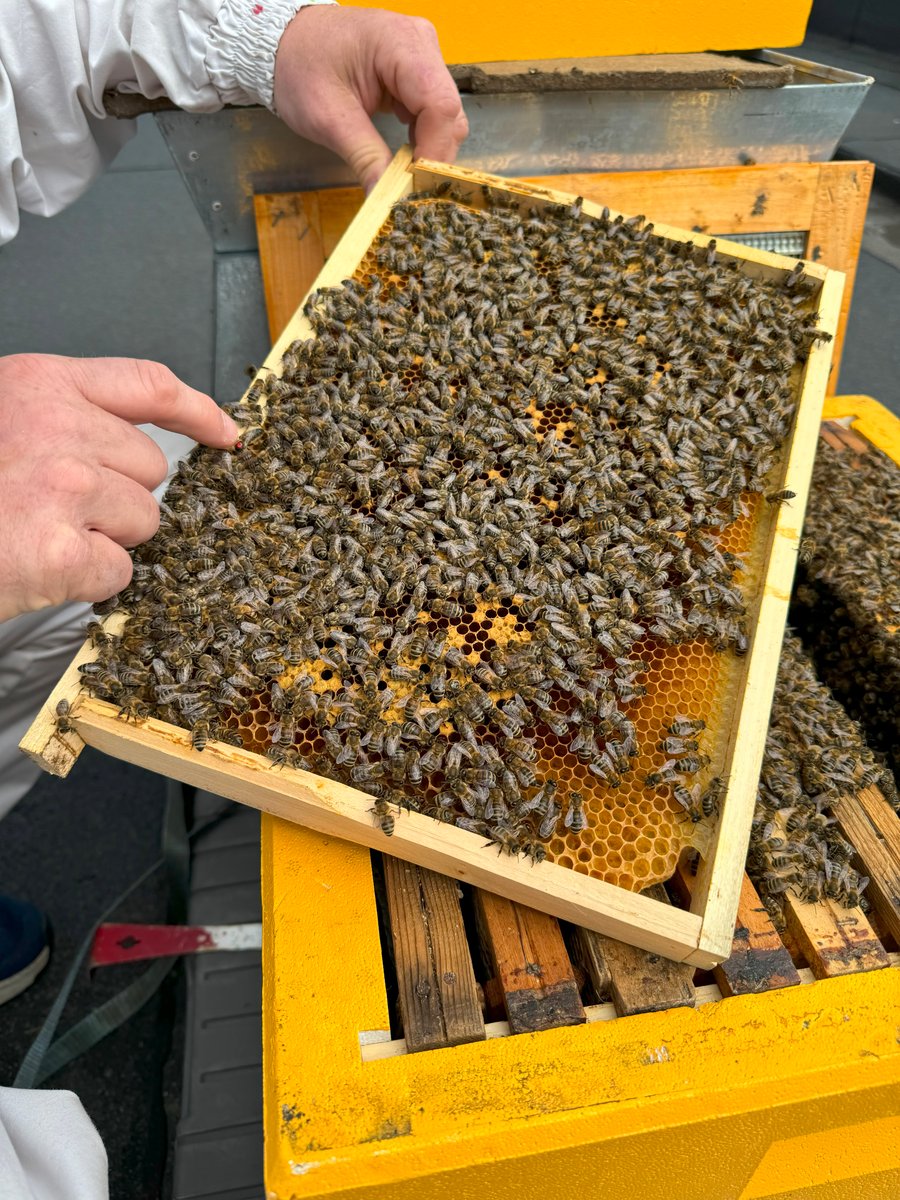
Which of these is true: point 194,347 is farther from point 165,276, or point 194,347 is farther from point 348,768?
point 348,768

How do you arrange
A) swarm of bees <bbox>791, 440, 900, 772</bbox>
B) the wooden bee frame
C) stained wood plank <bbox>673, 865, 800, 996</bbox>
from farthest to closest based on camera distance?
swarm of bees <bbox>791, 440, 900, 772</bbox>
stained wood plank <bbox>673, 865, 800, 996</bbox>
the wooden bee frame

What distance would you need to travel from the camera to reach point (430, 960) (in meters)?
1.77

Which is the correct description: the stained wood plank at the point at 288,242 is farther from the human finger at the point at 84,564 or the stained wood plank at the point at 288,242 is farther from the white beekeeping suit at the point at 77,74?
the human finger at the point at 84,564

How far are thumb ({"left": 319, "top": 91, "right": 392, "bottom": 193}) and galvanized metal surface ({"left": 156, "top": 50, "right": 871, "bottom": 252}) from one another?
0.42 meters

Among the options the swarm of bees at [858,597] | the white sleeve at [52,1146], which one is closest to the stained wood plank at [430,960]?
the white sleeve at [52,1146]

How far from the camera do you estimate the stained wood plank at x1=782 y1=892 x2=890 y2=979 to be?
181cm

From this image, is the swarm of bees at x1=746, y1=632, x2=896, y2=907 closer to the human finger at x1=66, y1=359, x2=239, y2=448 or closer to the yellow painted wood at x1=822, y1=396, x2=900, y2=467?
the yellow painted wood at x1=822, y1=396, x2=900, y2=467

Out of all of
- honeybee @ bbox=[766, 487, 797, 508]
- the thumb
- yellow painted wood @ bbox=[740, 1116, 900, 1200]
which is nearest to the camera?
yellow painted wood @ bbox=[740, 1116, 900, 1200]

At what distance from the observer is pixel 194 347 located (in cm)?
576

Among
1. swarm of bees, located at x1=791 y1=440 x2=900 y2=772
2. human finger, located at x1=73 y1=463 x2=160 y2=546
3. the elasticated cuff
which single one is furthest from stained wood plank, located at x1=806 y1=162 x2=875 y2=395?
human finger, located at x1=73 y1=463 x2=160 y2=546

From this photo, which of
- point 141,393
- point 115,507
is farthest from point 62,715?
point 141,393

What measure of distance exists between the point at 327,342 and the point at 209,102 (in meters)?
1.45

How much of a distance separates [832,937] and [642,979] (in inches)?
21.5

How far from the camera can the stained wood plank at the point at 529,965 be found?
167 cm
